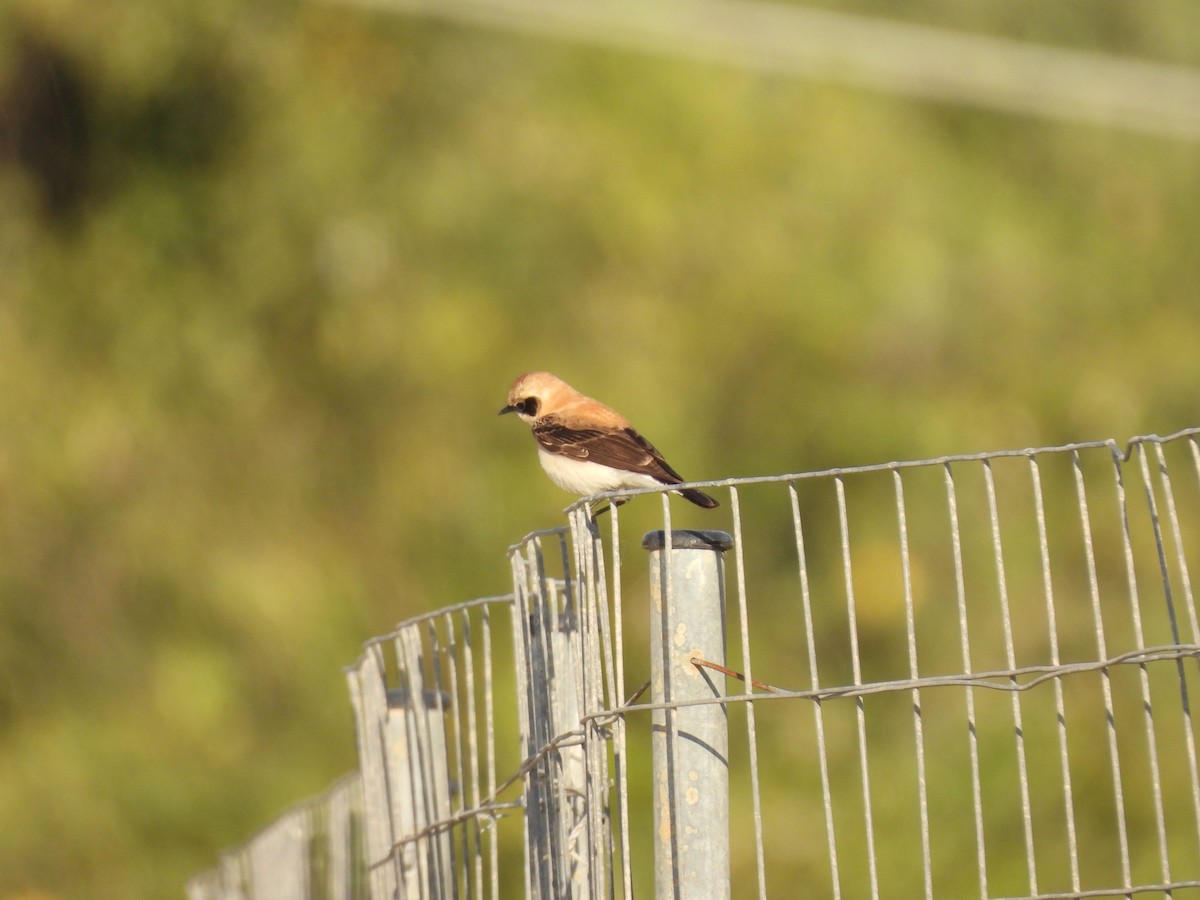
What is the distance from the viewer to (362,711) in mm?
4051

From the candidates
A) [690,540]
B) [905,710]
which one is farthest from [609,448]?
[905,710]

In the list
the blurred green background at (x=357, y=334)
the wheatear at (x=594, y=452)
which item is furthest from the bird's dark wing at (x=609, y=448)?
the blurred green background at (x=357, y=334)

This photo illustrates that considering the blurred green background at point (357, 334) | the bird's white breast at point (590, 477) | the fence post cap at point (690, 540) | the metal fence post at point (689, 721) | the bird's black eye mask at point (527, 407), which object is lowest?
the metal fence post at point (689, 721)

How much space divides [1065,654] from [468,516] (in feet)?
14.3

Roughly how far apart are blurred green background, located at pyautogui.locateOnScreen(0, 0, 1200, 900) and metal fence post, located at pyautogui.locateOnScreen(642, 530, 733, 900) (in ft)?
27.2

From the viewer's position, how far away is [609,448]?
16.0ft

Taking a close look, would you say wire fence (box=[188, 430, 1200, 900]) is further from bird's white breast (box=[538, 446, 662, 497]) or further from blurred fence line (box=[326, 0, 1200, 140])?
blurred fence line (box=[326, 0, 1200, 140])

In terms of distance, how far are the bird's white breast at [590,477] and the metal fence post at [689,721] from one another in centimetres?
204

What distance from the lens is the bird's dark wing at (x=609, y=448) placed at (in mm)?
4820

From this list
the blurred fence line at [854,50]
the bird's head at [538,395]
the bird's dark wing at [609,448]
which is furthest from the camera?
the blurred fence line at [854,50]

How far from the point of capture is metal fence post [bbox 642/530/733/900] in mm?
2672

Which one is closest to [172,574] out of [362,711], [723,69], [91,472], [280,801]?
[91,472]

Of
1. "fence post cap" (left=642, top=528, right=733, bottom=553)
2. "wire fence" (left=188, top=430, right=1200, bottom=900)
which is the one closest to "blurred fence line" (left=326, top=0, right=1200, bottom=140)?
"wire fence" (left=188, top=430, right=1200, bottom=900)

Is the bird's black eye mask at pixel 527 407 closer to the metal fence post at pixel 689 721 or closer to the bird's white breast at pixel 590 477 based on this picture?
the bird's white breast at pixel 590 477
